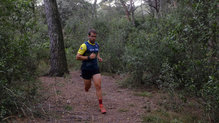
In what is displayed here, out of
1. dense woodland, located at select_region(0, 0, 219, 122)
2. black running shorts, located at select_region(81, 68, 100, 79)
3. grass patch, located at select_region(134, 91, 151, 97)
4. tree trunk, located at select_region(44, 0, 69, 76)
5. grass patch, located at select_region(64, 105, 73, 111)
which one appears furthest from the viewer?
tree trunk, located at select_region(44, 0, 69, 76)

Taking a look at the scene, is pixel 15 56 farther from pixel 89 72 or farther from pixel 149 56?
pixel 149 56

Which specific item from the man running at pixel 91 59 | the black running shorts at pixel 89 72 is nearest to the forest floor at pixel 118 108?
the man running at pixel 91 59

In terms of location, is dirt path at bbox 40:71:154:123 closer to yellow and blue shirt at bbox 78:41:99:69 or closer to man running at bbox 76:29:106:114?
man running at bbox 76:29:106:114

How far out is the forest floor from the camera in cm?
445

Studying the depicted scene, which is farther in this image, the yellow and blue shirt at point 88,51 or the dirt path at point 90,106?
the yellow and blue shirt at point 88,51

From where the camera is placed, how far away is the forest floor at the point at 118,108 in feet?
14.6

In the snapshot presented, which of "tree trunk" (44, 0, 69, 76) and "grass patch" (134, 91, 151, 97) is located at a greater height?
"tree trunk" (44, 0, 69, 76)

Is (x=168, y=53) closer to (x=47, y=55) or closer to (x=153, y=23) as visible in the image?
(x=153, y=23)

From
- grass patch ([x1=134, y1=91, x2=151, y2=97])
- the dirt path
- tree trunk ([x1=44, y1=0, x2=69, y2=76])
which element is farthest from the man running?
tree trunk ([x1=44, y1=0, x2=69, y2=76])

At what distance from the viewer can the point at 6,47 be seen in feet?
13.4

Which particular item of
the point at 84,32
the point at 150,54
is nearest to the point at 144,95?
the point at 150,54

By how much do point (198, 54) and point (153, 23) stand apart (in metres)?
5.16

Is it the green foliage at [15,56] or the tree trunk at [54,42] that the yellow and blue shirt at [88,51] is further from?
the tree trunk at [54,42]

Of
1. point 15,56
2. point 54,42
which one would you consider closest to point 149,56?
point 54,42
